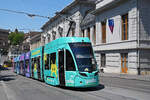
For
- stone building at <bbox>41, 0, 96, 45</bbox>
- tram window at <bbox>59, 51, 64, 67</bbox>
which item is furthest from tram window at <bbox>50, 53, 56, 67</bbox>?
stone building at <bbox>41, 0, 96, 45</bbox>

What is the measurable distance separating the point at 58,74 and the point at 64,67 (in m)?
0.93

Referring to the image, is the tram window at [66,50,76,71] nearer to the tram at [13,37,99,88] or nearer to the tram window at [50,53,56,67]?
the tram at [13,37,99,88]

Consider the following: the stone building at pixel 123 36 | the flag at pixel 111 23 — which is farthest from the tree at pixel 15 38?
the flag at pixel 111 23

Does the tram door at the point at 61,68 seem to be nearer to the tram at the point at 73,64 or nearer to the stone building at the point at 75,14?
the tram at the point at 73,64

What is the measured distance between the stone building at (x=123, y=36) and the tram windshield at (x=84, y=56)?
1589 cm

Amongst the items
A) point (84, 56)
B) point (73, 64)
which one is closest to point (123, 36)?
point (84, 56)

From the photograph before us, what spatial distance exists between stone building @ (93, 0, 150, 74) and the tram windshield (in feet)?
52.1

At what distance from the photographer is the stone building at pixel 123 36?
2692 cm

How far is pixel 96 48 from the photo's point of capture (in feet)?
121

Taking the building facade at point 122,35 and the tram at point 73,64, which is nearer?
the tram at point 73,64

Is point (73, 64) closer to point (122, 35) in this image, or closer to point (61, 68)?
point (61, 68)

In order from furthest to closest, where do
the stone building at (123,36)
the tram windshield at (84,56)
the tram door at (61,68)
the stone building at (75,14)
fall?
the stone building at (75,14) → the stone building at (123,36) → the tram door at (61,68) → the tram windshield at (84,56)

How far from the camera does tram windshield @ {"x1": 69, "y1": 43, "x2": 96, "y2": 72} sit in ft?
37.7

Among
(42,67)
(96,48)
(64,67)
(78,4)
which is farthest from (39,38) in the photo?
(64,67)
